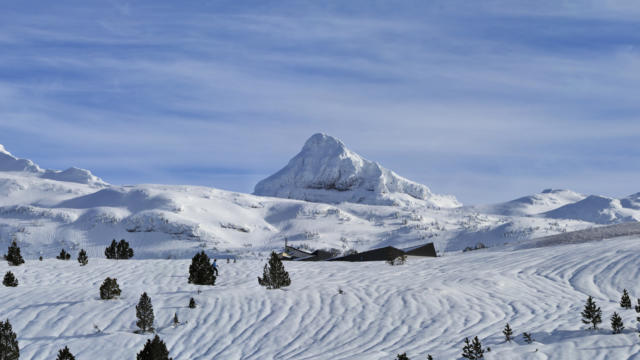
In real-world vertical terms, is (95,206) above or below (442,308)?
above

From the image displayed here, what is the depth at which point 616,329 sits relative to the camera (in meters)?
15.1

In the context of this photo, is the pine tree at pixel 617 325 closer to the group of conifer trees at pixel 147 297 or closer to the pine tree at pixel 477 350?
the pine tree at pixel 477 350

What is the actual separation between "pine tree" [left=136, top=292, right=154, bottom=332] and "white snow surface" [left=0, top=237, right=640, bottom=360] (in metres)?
0.40

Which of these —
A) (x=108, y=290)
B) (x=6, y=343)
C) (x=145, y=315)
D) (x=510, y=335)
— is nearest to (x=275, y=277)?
(x=108, y=290)

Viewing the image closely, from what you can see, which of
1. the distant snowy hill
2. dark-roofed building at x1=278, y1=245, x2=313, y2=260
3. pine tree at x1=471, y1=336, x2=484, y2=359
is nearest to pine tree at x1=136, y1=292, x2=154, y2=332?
pine tree at x1=471, y1=336, x2=484, y2=359

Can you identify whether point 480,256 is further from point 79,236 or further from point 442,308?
point 79,236

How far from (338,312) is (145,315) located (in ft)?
20.3

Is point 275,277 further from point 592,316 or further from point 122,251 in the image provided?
point 122,251

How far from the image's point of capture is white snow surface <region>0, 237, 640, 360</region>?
1630cm

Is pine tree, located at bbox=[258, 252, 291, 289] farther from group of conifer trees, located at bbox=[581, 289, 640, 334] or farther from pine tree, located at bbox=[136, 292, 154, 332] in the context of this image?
group of conifer trees, located at bbox=[581, 289, 640, 334]

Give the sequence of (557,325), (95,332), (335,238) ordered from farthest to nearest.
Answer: (335,238) → (95,332) → (557,325)

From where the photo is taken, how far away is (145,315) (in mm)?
19375

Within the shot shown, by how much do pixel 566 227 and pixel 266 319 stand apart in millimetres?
130005

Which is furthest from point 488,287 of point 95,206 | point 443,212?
point 443,212
